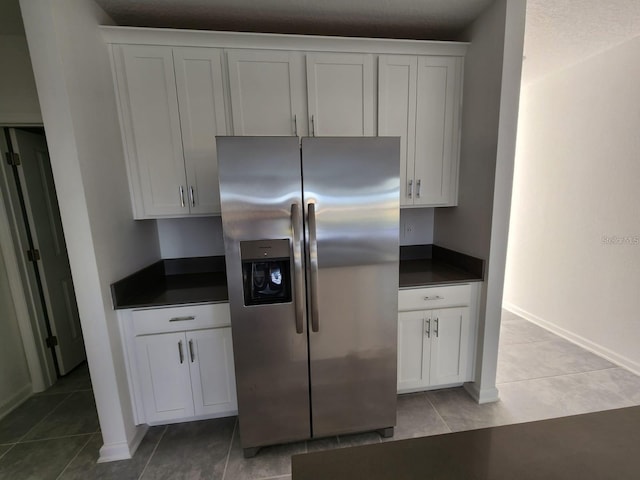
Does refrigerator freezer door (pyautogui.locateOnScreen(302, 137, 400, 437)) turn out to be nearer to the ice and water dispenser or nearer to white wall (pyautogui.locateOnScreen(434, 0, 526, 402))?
the ice and water dispenser

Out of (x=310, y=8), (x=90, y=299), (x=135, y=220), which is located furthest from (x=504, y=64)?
(x=90, y=299)

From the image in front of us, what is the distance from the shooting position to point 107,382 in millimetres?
1547

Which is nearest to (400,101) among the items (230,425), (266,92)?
(266,92)

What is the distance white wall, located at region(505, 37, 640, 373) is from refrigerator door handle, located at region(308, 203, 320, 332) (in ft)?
8.90

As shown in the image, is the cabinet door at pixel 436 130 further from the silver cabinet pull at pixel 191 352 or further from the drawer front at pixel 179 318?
the silver cabinet pull at pixel 191 352

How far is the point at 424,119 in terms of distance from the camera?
2.01 m

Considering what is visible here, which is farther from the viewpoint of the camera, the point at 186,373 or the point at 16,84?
the point at 16,84

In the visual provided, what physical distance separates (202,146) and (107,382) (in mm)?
1572

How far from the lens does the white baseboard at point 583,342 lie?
2.28 meters

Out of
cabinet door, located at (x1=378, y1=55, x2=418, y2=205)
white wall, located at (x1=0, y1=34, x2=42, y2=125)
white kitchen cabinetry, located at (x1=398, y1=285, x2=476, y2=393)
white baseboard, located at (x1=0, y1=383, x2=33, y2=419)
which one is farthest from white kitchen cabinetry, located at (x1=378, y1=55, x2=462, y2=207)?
white baseboard, located at (x1=0, y1=383, x2=33, y2=419)

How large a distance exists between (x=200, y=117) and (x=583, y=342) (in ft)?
13.0

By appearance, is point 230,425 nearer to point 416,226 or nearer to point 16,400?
point 16,400

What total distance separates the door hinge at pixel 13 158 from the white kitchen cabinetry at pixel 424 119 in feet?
9.39

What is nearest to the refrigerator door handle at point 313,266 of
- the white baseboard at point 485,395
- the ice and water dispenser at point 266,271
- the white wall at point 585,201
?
the ice and water dispenser at point 266,271
